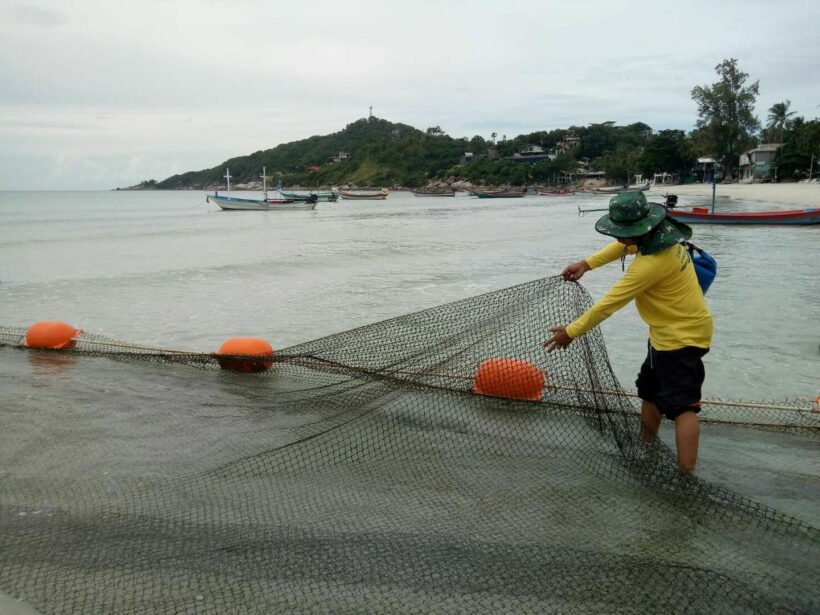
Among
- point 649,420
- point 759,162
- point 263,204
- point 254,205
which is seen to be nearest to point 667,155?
point 759,162

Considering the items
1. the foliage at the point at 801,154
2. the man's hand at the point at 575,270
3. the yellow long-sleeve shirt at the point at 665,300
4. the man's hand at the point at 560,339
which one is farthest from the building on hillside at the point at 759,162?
the man's hand at the point at 560,339

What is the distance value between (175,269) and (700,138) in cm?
8340

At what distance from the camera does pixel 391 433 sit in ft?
15.4

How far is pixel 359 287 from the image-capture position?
15641 millimetres

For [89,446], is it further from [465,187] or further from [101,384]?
[465,187]

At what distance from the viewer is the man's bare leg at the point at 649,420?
13.8ft

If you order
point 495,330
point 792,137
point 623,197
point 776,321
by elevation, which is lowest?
point 776,321

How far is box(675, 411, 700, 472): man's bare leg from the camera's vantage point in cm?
362

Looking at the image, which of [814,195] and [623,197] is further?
[814,195]

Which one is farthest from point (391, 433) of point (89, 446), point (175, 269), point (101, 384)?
point (175, 269)

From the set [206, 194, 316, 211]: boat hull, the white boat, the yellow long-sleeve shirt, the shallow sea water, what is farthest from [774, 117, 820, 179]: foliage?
the yellow long-sleeve shirt

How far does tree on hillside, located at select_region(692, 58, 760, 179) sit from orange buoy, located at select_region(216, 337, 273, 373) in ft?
294

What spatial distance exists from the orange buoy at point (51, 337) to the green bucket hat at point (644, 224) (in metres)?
6.60

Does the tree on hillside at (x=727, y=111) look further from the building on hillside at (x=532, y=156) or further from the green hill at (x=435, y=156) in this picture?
the building on hillside at (x=532, y=156)
